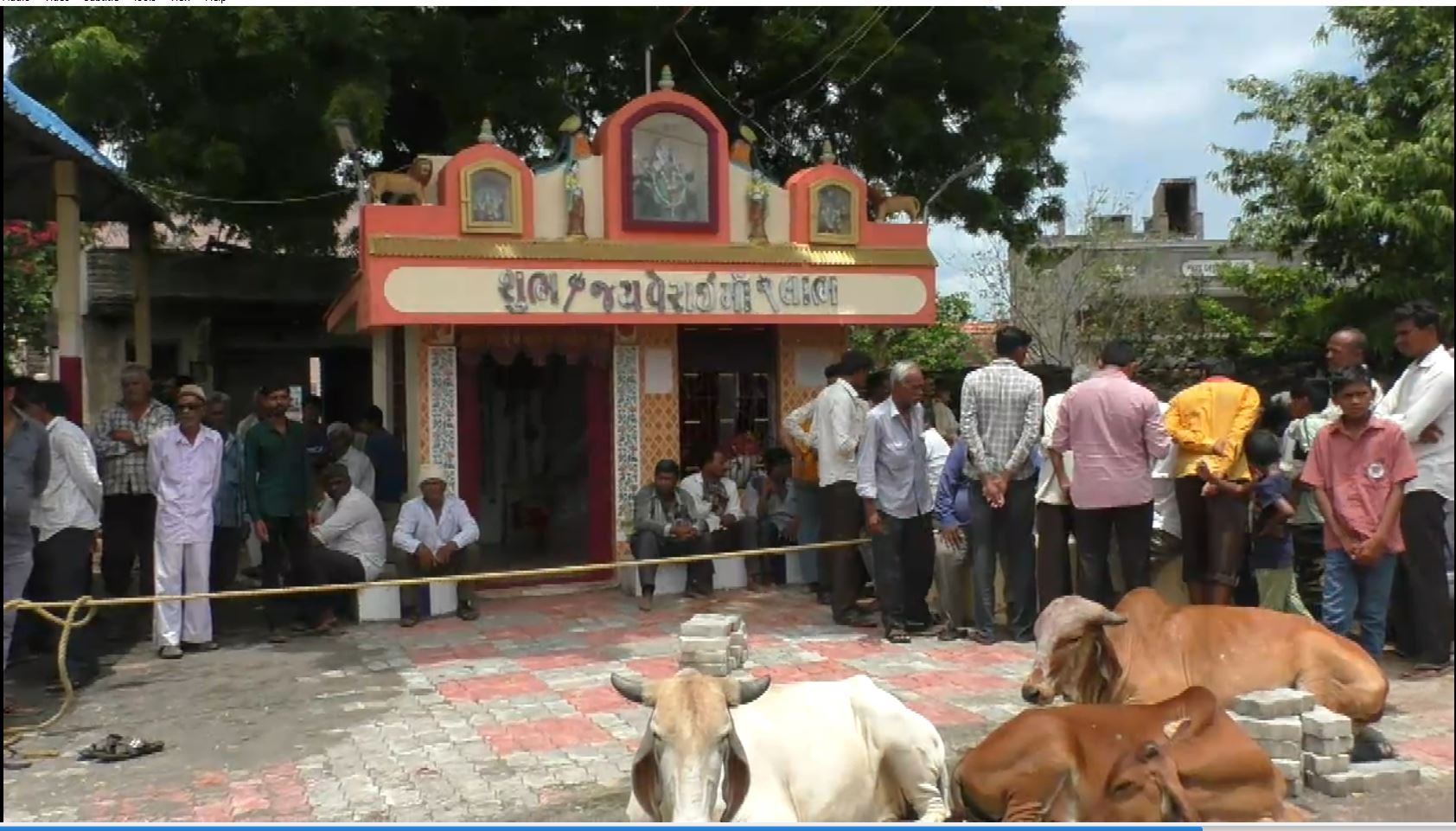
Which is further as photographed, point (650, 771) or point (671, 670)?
point (671, 670)

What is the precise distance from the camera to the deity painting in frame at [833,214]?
10.9m

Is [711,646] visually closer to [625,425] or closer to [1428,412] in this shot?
[1428,412]

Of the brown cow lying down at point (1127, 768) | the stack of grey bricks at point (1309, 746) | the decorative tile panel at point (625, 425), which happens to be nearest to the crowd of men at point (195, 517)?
the decorative tile panel at point (625, 425)

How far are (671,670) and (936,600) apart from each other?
2047mm

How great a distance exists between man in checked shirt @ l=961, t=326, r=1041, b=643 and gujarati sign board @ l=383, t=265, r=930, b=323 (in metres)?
2.96

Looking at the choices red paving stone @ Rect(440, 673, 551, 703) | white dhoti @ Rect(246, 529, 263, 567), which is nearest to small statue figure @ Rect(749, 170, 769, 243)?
red paving stone @ Rect(440, 673, 551, 703)

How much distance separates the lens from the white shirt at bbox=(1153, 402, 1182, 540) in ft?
23.7

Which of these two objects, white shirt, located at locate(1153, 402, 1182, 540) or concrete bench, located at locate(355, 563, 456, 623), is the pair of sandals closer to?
concrete bench, located at locate(355, 563, 456, 623)

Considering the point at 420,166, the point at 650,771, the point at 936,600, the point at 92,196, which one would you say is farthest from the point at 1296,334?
the point at 92,196

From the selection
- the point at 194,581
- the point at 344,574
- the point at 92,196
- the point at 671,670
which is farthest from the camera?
the point at 92,196

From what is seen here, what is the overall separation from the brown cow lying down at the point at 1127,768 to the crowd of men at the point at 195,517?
552 cm

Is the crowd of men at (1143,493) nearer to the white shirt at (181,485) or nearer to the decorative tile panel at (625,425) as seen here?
the decorative tile panel at (625,425)

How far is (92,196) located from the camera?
1125cm

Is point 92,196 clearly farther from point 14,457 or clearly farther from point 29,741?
point 29,741
